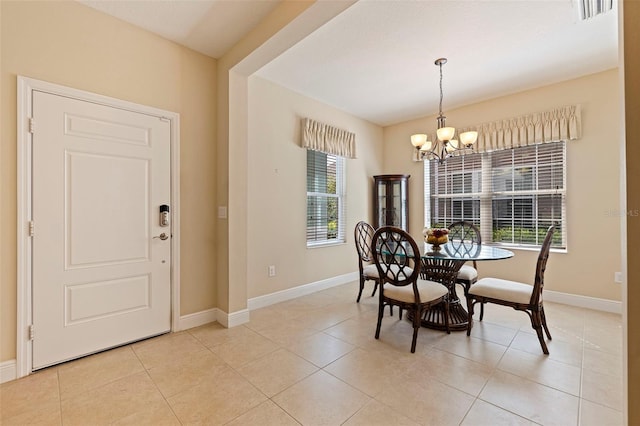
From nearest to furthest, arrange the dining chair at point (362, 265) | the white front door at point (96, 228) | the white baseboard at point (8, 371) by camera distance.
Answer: the white baseboard at point (8, 371)
the white front door at point (96, 228)
the dining chair at point (362, 265)

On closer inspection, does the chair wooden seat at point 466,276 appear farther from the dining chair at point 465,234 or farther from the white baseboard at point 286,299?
the white baseboard at point 286,299

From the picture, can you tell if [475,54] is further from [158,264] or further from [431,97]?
[158,264]

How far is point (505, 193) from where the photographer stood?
4.06 metres

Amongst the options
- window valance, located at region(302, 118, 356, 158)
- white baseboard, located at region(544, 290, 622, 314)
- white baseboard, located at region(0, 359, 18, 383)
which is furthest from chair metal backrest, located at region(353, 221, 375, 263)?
white baseboard, located at region(0, 359, 18, 383)

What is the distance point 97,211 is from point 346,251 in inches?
130

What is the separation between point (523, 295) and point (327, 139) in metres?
3.03

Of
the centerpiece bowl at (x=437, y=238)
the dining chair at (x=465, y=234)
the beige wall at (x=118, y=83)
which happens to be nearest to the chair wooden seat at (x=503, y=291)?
the centerpiece bowl at (x=437, y=238)

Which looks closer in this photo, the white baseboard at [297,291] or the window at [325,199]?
the white baseboard at [297,291]

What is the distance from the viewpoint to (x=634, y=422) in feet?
3.17

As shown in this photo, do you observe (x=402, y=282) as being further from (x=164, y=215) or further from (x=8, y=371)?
(x=8, y=371)

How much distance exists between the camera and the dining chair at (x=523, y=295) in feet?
7.54

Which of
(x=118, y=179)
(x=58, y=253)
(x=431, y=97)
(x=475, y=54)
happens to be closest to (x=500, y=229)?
(x=431, y=97)

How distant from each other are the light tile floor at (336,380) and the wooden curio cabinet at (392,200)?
90.5 inches

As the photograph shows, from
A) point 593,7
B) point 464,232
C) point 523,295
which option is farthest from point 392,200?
point 593,7
